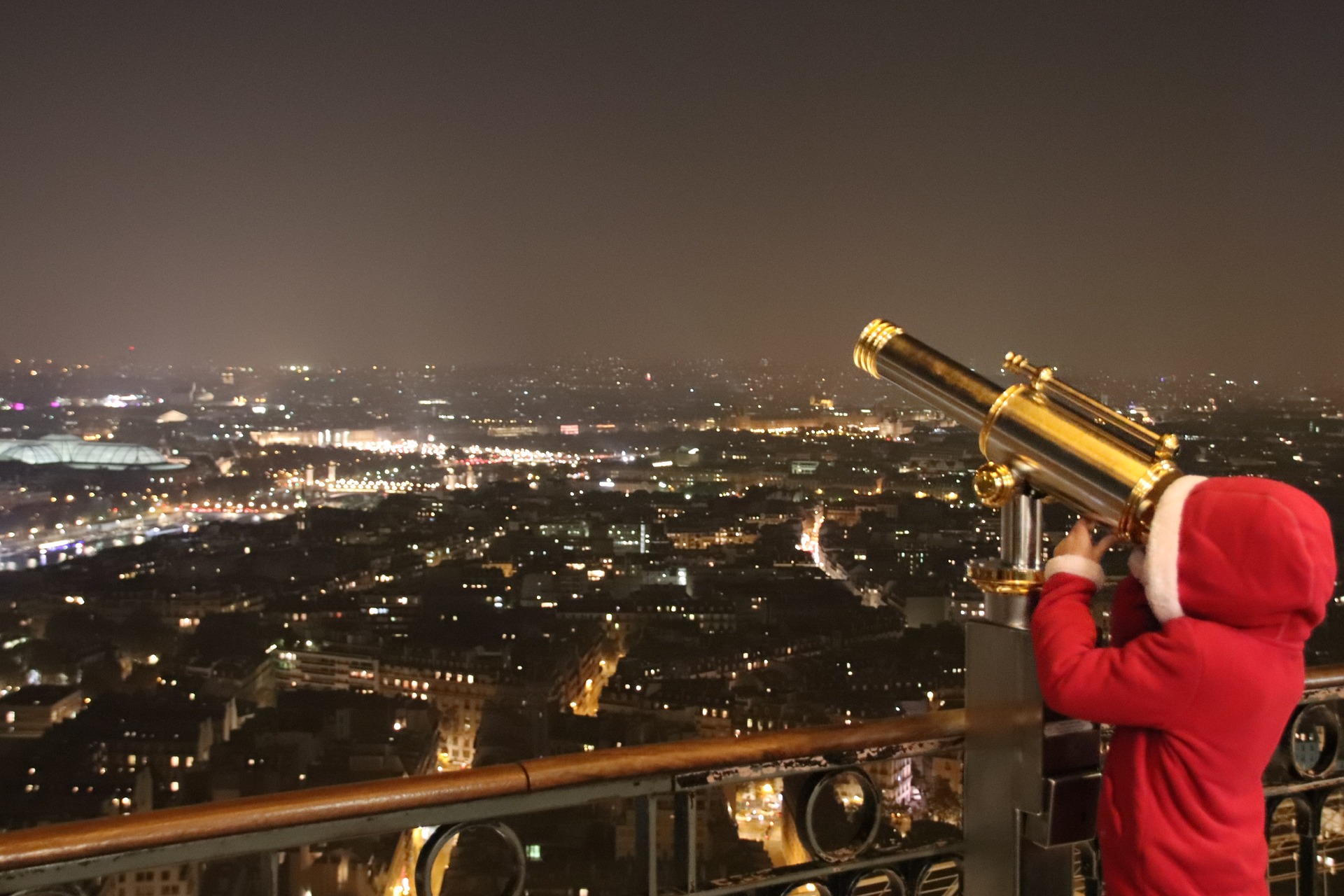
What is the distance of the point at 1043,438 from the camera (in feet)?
3.71

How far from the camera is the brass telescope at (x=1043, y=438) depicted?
42.8 inches

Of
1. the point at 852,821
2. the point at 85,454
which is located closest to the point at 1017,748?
the point at 852,821

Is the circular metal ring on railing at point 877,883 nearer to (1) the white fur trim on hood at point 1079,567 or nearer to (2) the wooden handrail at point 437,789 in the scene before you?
(2) the wooden handrail at point 437,789

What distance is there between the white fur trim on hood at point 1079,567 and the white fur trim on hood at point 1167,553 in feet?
0.33

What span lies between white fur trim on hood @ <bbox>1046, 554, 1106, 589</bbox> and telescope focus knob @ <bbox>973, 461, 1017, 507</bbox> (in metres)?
0.09

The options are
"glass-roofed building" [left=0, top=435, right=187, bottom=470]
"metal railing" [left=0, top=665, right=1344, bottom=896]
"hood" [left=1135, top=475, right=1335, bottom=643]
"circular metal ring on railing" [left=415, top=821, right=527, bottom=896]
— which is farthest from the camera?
"glass-roofed building" [left=0, top=435, right=187, bottom=470]

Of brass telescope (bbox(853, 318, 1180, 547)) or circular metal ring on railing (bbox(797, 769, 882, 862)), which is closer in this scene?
brass telescope (bbox(853, 318, 1180, 547))

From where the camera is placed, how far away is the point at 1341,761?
1729 mm

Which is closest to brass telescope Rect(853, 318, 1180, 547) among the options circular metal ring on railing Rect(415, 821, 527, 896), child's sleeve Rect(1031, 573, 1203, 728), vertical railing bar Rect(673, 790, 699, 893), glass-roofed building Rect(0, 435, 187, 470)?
child's sleeve Rect(1031, 573, 1203, 728)

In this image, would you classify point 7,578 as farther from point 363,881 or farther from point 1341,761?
point 1341,761

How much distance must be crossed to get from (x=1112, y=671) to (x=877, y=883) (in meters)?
0.64

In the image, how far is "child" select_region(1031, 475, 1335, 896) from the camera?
95 cm

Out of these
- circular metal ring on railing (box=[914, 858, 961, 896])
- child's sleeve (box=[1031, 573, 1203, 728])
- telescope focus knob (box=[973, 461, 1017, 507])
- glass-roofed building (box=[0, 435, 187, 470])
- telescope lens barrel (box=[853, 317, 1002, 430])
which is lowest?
circular metal ring on railing (box=[914, 858, 961, 896])

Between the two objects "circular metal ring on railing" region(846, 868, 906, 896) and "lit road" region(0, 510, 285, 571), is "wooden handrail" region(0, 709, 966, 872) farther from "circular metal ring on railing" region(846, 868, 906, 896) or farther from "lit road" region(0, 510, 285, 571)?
"lit road" region(0, 510, 285, 571)
